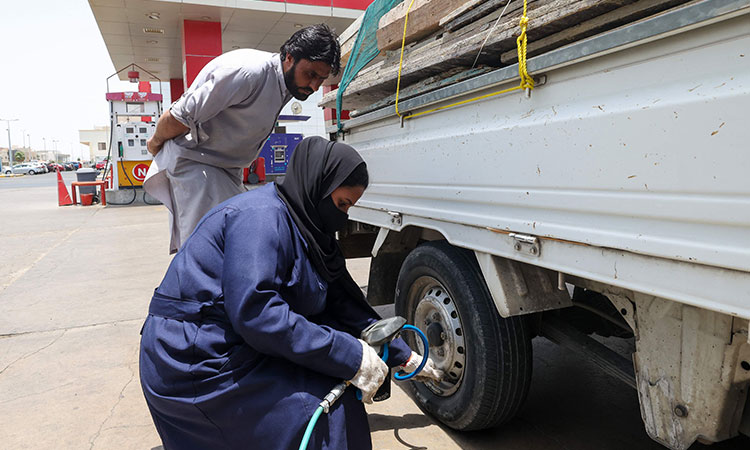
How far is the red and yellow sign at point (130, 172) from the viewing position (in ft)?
45.3

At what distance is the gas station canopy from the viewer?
38.4 ft

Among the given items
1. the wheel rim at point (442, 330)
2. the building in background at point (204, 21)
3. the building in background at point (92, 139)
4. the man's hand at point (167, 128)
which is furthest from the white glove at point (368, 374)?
the building in background at point (92, 139)

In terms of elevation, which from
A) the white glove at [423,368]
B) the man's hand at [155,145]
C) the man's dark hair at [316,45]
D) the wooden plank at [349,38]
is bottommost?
the white glove at [423,368]

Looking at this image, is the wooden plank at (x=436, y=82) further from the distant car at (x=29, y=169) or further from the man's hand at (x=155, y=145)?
the distant car at (x=29, y=169)

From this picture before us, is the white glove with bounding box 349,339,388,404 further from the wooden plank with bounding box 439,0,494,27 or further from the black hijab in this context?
the wooden plank with bounding box 439,0,494,27

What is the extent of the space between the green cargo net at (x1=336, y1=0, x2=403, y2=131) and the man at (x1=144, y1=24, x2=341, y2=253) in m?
0.88

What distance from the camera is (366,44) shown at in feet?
11.4

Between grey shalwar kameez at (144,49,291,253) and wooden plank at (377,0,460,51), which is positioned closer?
grey shalwar kameez at (144,49,291,253)

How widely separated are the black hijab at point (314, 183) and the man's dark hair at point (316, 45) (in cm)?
73

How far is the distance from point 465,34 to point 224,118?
48.1 inches

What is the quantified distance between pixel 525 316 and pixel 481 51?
46.3 inches

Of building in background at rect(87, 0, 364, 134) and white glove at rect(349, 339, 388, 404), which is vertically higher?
building in background at rect(87, 0, 364, 134)

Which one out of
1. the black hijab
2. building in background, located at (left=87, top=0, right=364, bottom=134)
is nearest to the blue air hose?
the black hijab

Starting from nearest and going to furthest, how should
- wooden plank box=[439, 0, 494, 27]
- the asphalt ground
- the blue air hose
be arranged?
1. the blue air hose
2. wooden plank box=[439, 0, 494, 27]
3. the asphalt ground
